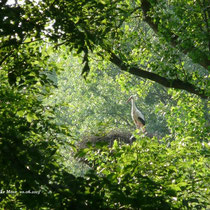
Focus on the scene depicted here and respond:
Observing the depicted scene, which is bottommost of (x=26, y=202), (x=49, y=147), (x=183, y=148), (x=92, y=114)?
(x=26, y=202)

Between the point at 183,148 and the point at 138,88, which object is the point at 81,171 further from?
the point at 183,148

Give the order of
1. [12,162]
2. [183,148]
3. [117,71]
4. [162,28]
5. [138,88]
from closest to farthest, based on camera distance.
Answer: [12,162] < [183,148] < [162,28] < [138,88] < [117,71]

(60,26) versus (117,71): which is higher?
(117,71)

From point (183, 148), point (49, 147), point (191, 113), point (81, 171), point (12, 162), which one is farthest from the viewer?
point (81, 171)

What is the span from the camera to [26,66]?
341 cm

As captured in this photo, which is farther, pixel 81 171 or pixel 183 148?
pixel 81 171

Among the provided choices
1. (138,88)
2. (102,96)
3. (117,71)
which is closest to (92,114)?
(102,96)

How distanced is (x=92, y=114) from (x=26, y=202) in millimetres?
24139

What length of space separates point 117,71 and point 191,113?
17.1 metres

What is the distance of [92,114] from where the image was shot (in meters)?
26.7

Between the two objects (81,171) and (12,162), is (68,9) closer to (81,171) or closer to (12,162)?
(12,162)

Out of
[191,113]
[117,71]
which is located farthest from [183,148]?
[117,71]

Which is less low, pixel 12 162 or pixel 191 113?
pixel 191 113

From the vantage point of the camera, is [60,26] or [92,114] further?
[92,114]
